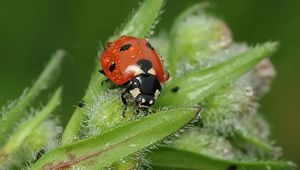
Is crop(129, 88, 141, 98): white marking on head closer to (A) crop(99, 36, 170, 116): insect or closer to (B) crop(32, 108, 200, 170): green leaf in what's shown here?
(A) crop(99, 36, 170, 116): insect

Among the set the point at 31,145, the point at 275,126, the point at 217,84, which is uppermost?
the point at 275,126

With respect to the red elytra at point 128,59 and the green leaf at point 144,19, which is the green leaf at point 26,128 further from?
the green leaf at point 144,19

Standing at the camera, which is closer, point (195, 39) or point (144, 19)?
point (144, 19)

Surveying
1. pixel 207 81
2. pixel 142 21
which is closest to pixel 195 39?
pixel 207 81

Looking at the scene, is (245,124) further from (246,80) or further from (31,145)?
(31,145)

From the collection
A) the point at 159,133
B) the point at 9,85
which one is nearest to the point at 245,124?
the point at 159,133

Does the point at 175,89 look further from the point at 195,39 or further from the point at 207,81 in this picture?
the point at 195,39

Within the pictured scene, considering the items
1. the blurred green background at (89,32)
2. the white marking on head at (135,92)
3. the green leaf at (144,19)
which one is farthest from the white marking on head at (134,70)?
the blurred green background at (89,32)
